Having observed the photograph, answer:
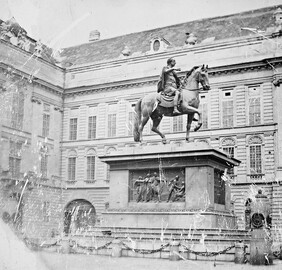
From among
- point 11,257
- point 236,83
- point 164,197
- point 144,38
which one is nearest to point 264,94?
point 236,83

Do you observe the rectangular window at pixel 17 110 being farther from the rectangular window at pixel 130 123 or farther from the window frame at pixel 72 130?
the rectangular window at pixel 130 123

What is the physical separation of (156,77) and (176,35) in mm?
5520

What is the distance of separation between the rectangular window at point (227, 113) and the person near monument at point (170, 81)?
18.3 metres

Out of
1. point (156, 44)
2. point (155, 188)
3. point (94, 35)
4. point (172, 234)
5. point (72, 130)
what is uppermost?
point (94, 35)

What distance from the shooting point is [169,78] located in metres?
16.5

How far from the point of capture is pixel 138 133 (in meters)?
17.3

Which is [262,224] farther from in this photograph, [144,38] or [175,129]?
[144,38]

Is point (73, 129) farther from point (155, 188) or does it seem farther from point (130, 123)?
point (155, 188)

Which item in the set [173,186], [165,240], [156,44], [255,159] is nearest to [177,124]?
[255,159]

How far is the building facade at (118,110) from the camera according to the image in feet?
109

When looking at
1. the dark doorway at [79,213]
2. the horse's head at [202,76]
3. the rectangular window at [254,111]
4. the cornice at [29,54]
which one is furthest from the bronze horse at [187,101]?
the dark doorway at [79,213]

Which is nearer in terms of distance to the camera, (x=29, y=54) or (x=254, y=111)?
(x=254, y=111)

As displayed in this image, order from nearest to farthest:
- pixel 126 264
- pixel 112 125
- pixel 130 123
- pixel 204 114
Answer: pixel 126 264 < pixel 204 114 < pixel 130 123 < pixel 112 125

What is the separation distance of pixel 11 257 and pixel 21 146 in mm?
24377
